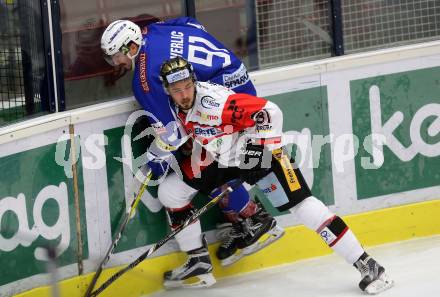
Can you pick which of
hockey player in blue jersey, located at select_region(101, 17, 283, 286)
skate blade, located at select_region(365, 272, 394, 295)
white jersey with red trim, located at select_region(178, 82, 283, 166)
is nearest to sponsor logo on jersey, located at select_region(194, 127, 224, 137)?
white jersey with red trim, located at select_region(178, 82, 283, 166)

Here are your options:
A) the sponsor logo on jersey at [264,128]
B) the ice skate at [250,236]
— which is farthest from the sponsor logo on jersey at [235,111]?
the ice skate at [250,236]

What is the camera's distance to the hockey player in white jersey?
16.3 feet

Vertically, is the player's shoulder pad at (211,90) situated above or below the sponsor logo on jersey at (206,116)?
above

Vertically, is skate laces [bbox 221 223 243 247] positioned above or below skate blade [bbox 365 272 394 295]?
above

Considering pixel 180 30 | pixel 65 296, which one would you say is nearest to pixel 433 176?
pixel 180 30

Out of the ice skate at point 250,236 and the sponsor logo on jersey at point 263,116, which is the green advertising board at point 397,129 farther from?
the sponsor logo on jersey at point 263,116

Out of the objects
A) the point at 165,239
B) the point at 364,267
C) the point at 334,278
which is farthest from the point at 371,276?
the point at 165,239

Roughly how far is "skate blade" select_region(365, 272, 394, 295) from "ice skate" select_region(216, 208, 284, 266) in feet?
1.95

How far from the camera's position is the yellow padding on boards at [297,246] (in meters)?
5.28

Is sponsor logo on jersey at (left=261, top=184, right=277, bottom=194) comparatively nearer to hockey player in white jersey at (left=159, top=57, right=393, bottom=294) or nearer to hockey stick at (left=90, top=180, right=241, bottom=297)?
hockey player in white jersey at (left=159, top=57, right=393, bottom=294)

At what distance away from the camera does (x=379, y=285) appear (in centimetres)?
511

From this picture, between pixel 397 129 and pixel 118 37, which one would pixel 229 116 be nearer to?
pixel 118 37

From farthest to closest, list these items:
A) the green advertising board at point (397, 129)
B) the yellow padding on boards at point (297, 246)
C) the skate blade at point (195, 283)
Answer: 1. the green advertising board at point (397, 129)
2. the skate blade at point (195, 283)
3. the yellow padding on boards at point (297, 246)

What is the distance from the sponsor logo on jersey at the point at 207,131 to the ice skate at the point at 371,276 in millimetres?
875
